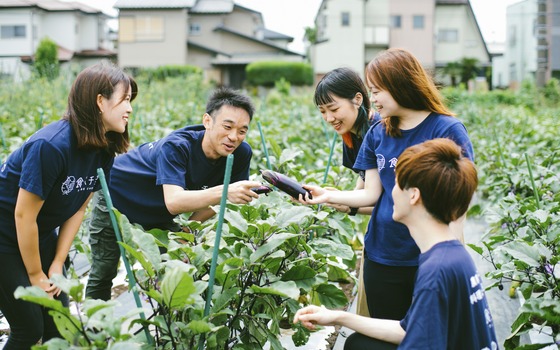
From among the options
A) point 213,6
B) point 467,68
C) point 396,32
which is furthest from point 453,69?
point 213,6

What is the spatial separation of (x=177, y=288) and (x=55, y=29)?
37.4 metres

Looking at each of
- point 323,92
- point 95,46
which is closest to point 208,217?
point 323,92

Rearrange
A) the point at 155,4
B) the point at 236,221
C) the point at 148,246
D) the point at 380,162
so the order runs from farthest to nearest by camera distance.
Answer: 1. the point at 155,4
2. the point at 380,162
3. the point at 236,221
4. the point at 148,246

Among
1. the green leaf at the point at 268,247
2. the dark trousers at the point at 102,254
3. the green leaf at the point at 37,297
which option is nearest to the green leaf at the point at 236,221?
the green leaf at the point at 268,247

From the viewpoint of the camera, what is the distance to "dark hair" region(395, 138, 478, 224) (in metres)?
1.80

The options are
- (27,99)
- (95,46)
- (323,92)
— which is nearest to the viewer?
(323,92)

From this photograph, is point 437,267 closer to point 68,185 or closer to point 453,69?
point 68,185

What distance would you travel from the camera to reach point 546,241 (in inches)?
101

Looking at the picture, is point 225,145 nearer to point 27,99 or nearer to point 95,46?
point 27,99

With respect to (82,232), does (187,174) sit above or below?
above

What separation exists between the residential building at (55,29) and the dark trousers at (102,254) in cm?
3247

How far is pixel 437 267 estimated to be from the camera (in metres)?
1.75

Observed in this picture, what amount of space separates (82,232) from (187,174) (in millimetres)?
1452

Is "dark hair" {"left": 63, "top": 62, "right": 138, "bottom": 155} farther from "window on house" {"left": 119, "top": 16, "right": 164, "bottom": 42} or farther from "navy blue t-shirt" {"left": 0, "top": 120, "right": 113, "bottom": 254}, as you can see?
"window on house" {"left": 119, "top": 16, "right": 164, "bottom": 42}
